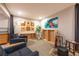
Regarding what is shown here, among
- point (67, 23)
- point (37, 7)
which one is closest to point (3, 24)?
point (37, 7)

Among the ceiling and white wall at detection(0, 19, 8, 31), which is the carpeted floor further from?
white wall at detection(0, 19, 8, 31)

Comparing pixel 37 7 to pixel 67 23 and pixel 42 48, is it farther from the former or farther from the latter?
pixel 42 48

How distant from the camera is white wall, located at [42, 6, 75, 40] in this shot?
4.47m

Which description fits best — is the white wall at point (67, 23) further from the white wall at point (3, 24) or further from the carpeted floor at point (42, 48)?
the white wall at point (3, 24)

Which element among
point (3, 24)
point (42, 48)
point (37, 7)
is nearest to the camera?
point (37, 7)

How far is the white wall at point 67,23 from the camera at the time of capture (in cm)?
447

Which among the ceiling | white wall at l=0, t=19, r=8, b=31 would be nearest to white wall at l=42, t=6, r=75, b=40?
the ceiling

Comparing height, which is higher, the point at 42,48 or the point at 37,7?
the point at 37,7

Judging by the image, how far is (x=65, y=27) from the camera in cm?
516

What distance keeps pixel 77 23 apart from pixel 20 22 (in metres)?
5.60

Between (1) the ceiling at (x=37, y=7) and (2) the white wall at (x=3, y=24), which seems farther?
(2) the white wall at (x=3, y=24)

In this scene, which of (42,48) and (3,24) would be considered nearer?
(42,48)

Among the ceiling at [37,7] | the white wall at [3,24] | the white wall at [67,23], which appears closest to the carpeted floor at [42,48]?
the white wall at [67,23]

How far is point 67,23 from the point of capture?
494 cm
